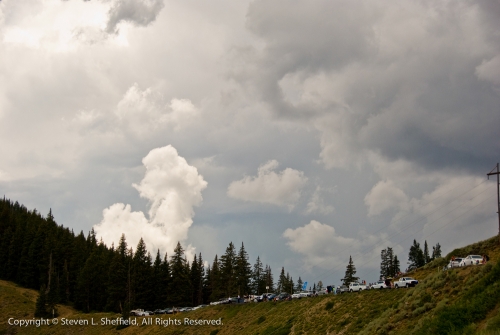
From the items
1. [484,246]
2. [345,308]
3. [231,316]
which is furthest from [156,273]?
[484,246]

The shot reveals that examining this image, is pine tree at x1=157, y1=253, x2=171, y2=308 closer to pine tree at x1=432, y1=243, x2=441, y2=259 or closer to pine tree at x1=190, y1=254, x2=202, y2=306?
pine tree at x1=190, y1=254, x2=202, y2=306

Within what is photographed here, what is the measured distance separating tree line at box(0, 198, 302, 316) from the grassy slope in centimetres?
965

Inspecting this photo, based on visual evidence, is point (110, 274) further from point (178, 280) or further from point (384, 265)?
point (384, 265)

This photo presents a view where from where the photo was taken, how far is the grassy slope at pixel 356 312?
94.1ft

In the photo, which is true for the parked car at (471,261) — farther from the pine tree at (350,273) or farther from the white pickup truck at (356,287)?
the pine tree at (350,273)

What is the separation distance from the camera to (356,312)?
45.4m

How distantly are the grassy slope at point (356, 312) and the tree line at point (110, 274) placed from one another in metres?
9.65

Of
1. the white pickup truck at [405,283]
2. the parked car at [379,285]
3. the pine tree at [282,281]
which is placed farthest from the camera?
the pine tree at [282,281]

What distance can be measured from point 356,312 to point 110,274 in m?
82.1

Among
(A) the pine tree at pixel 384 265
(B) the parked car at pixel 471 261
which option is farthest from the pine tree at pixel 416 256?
(B) the parked car at pixel 471 261

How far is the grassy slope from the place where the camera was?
28683mm

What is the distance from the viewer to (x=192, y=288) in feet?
383

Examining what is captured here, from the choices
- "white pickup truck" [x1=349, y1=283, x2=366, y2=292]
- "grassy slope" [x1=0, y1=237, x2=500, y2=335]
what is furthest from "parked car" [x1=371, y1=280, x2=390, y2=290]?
"grassy slope" [x1=0, y1=237, x2=500, y2=335]

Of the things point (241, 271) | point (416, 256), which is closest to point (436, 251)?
point (416, 256)
